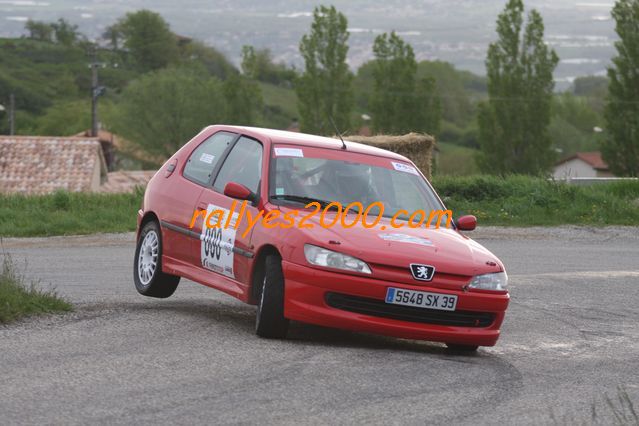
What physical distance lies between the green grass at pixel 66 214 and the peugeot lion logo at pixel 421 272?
12302mm

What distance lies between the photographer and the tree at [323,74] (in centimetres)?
9519

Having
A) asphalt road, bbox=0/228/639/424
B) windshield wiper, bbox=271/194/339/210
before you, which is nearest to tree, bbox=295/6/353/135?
asphalt road, bbox=0/228/639/424

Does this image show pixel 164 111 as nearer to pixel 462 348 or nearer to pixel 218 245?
pixel 218 245

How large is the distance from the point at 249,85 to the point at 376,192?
113m

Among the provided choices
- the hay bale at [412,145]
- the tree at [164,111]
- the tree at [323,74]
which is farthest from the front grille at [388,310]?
the tree at [164,111]

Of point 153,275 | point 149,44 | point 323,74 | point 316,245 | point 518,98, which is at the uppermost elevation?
point 316,245

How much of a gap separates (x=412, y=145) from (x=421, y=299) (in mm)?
14265

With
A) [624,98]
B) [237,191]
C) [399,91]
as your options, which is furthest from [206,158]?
[399,91]

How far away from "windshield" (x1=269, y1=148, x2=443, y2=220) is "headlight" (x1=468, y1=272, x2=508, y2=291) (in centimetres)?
103

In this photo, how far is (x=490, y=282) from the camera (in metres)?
9.20

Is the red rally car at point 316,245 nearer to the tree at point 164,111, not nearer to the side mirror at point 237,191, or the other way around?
the side mirror at point 237,191

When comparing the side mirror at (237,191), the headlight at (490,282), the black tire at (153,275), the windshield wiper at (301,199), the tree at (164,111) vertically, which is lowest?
the tree at (164,111)

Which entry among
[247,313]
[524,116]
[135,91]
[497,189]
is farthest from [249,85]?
[247,313]

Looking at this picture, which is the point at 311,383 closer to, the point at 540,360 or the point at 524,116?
the point at 540,360
